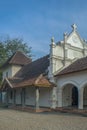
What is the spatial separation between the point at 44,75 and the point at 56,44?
3385 mm

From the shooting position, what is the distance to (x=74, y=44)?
25250 mm

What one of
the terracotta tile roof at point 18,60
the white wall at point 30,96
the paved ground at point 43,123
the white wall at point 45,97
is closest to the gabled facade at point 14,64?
the terracotta tile roof at point 18,60

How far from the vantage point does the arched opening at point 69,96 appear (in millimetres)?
22641

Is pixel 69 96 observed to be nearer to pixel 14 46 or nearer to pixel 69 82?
pixel 69 82

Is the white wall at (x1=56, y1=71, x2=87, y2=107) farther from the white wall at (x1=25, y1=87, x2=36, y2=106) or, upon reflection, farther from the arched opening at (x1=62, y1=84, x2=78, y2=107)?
the white wall at (x1=25, y1=87, x2=36, y2=106)

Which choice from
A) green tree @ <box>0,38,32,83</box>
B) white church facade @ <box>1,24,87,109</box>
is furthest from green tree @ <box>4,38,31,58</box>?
white church facade @ <box>1,24,87,109</box>

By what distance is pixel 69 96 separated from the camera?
75.4 feet

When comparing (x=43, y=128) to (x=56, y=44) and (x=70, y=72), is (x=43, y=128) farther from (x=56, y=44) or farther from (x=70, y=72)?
→ (x=56, y=44)

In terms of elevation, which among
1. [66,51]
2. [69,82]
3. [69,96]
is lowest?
[69,96]

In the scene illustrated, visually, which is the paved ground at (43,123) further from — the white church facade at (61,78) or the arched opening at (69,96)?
the arched opening at (69,96)

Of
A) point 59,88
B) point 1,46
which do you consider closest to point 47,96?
point 59,88

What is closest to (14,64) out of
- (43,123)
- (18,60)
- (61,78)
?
(18,60)

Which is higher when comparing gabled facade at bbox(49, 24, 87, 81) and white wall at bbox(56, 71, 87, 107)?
gabled facade at bbox(49, 24, 87, 81)

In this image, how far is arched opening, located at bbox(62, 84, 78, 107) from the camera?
22.6 metres
